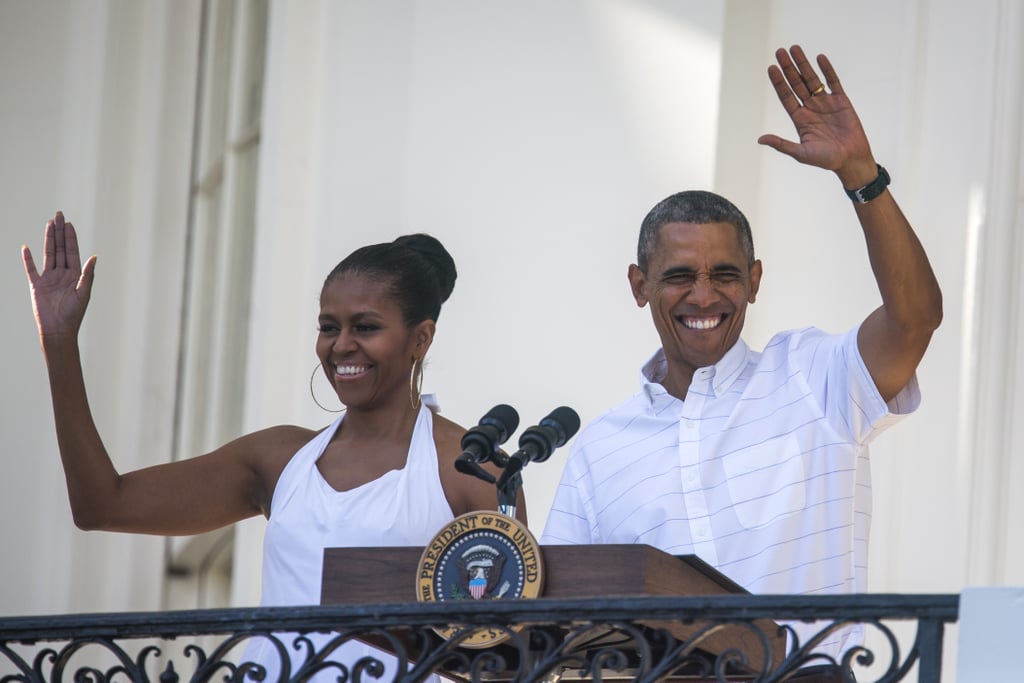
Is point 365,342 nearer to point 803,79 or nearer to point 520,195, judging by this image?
point 803,79

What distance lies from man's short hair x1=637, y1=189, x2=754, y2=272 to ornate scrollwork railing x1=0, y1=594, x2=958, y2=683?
107 cm

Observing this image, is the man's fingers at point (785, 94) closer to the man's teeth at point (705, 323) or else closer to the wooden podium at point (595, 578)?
the man's teeth at point (705, 323)

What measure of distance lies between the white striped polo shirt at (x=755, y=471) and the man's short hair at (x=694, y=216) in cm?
27

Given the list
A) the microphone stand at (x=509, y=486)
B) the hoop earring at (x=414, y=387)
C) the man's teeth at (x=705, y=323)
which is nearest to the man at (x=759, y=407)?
the man's teeth at (x=705, y=323)

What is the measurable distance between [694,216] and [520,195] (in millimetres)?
2542

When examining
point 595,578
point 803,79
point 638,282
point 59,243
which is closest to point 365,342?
point 638,282

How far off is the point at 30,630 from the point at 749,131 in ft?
11.7

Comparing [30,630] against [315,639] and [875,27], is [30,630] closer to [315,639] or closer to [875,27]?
[315,639]

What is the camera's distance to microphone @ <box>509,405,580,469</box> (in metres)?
3.75

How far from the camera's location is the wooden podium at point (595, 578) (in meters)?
3.26

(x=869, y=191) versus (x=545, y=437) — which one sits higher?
(x=869, y=191)

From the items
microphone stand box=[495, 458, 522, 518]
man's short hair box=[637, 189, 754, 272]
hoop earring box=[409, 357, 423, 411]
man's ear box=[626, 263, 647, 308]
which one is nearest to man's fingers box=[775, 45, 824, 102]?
man's short hair box=[637, 189, 754, 272]

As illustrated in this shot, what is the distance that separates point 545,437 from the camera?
12.5ft

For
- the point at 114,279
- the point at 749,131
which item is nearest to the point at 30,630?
the point at 749,131
